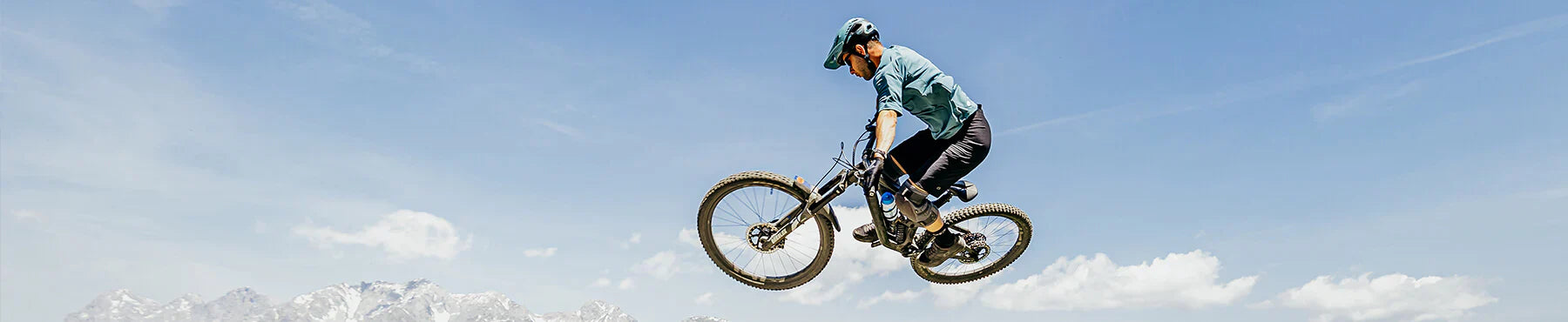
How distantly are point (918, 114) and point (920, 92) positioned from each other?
33cm

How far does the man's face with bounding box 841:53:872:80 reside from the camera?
9016mm

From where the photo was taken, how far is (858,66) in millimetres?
9062

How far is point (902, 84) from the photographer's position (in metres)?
8.73

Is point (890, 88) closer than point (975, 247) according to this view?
Yes

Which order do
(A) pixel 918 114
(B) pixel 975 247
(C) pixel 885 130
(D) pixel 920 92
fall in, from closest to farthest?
1. (C) pixel 885 130
2. (D) pixel 920 92
3. (A) pixel 918 114
4. (B) pixel 975 247

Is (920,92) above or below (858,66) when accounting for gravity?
below

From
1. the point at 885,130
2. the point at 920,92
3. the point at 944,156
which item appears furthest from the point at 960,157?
the point at 885,130

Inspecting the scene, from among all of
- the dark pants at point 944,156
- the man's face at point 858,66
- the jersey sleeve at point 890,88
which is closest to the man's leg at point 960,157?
the dark pants at point 944,156

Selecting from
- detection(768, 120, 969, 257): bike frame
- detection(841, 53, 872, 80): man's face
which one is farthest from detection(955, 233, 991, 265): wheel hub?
detection(841, 53, 872, 80): man's face

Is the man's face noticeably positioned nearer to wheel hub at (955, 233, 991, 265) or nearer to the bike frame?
the bike frame

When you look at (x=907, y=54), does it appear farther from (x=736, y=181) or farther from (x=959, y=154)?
(x=736, y=181)

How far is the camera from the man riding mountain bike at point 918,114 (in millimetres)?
8648

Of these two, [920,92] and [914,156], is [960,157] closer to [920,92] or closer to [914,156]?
[914,156]

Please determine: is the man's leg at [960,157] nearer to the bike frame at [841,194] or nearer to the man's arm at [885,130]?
the bike frame at [841,194]
